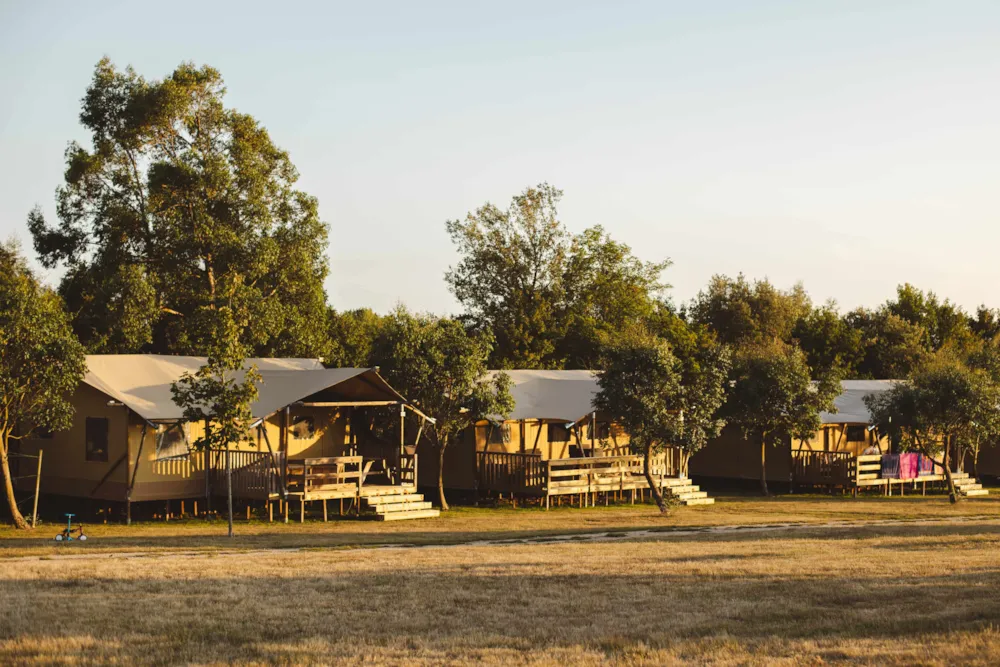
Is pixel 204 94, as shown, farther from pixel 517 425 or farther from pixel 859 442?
pixel 859 442

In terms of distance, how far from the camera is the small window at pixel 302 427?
30.1 m

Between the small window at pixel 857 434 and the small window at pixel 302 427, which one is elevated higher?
the small window at pixel 302 427

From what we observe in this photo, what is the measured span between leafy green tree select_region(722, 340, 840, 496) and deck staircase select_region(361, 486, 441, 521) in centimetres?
1188

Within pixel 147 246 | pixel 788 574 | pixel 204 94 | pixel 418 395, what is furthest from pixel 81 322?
pixel 788 574

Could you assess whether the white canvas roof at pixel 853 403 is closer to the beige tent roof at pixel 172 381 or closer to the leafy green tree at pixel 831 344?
the beige tent roof at pixel 172 381

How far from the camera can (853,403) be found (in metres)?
41.1

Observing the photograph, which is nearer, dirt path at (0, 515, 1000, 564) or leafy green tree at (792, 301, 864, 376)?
dirt path at (0, 515, 1000, 564)

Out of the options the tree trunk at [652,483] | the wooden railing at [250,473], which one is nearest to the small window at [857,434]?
the tree trunk at [652,483]

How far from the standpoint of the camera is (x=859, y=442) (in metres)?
41.9

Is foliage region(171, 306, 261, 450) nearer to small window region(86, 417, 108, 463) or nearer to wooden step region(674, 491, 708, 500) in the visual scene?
small window region(86, 417, 108, 463)

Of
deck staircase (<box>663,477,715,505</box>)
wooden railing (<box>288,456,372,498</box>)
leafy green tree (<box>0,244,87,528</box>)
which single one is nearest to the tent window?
wooden railing (<box>288,456,372,498</box>)

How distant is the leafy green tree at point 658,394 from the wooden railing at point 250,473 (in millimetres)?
8967

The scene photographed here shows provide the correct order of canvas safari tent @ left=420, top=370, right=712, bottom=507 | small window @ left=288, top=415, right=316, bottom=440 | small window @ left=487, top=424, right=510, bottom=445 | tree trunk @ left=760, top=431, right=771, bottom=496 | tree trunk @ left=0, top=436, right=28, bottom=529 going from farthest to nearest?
1. tree trunk @ left=760, top=431, right=771, bottom=496
2. small window @ left=487, top=424, right=510, bottom=445
3. canvas safari tent @ left=420, top=370, right=712, bottom=507
4. small window @ left=288, top=415, right=316, bottom=440
5. tree trunk @ left=0, top=436, right=28, bottom=529

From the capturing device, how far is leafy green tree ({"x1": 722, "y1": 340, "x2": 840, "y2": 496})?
35.2m
